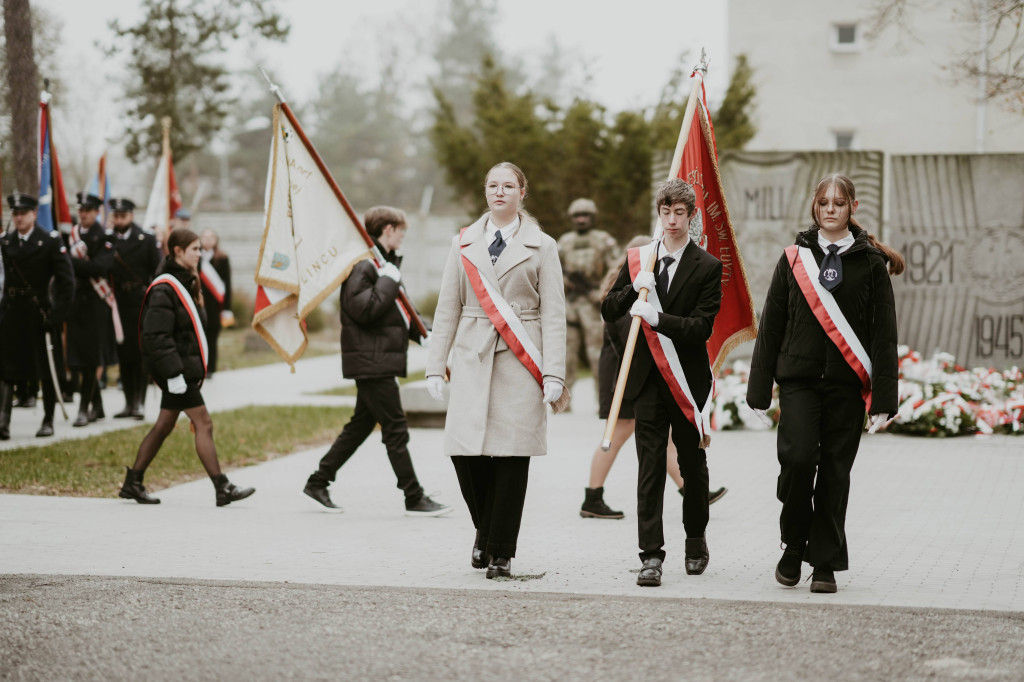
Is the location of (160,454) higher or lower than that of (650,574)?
lower

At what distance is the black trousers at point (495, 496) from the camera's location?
6082 millimetres

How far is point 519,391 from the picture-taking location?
6.05m

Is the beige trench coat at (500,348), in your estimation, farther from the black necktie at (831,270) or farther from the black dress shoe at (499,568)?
the black necktie at (831,270)

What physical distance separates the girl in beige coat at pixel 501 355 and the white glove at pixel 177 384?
2.54 metres

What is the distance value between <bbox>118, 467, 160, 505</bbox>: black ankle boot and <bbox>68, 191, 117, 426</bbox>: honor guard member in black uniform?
4231 mm

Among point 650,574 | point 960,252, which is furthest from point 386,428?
point 960,252

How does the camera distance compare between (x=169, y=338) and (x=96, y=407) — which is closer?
(x=169, y=338)

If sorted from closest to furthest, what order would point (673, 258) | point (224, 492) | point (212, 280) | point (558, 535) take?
point (673, 258) → point (558, 535) → point (224, 492) → point (212, 280)

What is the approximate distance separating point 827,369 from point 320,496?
3.63m

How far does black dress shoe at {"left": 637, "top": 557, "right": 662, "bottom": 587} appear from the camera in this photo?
19.6 ft

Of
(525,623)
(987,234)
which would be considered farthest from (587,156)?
(525,623)

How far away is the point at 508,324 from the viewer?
600 cm

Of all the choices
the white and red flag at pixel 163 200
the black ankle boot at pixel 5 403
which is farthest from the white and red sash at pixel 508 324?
the white and red flag at pixel 163 200

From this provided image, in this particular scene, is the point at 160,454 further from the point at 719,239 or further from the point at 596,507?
the point at 719,239
